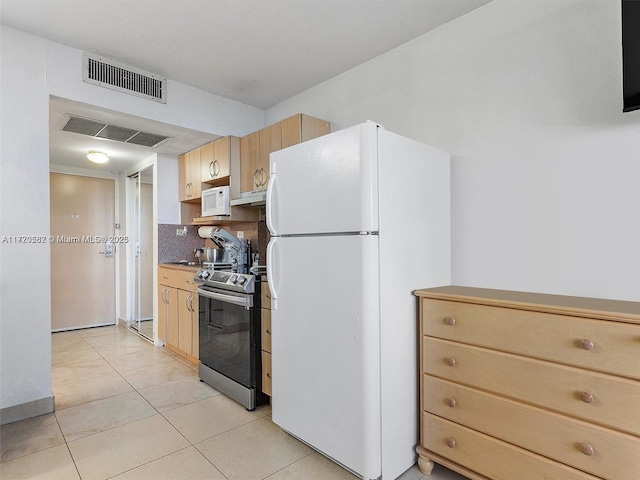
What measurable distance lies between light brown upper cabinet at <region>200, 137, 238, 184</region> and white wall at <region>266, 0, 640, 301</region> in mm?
1747

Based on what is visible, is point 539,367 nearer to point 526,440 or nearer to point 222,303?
point 526,440

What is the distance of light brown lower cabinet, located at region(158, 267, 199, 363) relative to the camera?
10.7ft

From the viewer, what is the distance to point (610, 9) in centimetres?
162

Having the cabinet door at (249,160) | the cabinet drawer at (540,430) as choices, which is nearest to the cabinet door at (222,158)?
the cabinet door at (249,160)

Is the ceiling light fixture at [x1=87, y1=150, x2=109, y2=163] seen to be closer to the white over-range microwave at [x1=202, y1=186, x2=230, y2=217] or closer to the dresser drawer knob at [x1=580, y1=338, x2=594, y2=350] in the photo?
the white over-range microwave at [x1=202, y1=186, x2=230, y2=217]

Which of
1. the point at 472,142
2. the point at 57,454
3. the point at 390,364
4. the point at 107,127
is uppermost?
the point at 107,127

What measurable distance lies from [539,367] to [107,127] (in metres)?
3.66

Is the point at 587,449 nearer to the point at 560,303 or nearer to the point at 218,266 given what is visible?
the point at 560,303

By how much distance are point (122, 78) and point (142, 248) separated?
8.30 ft

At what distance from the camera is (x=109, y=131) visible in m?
3.25

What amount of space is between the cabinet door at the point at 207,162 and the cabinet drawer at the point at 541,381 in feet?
8.93

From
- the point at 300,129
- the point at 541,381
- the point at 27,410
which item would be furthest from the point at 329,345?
the point at 27,410

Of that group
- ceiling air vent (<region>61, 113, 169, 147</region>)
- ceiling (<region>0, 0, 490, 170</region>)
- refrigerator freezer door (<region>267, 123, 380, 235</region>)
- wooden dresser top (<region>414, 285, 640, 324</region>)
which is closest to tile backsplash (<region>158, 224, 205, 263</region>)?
ceiling air vent (<region>61, 113, 169, 147</region>)

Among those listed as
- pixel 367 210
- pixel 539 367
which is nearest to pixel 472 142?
pixel 367 210
